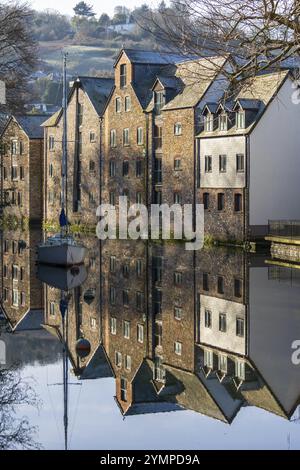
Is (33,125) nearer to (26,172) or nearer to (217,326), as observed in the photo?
(26,172)

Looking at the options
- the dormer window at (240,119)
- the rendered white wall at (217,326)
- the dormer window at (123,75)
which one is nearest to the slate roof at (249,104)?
the dormer window at (240,119)

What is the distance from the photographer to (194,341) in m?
23.6

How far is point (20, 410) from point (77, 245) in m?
26.5

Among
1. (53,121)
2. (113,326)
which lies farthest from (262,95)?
(53,121)

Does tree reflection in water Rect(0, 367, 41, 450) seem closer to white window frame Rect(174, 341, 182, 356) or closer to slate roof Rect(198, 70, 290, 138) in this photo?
white window frame Rect(174, 341, 182, 356)

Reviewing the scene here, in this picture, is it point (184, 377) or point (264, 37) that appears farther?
point (184, 377)

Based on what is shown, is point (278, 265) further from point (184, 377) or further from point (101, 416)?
point (101, 416)

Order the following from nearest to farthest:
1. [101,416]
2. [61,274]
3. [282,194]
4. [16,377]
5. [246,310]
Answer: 1. [101,416]
2. [16,377]
3. [246,310]
4. [61,274]
5. [282,194]

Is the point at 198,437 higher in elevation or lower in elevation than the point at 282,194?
lower

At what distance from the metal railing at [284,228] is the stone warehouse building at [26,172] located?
119ft

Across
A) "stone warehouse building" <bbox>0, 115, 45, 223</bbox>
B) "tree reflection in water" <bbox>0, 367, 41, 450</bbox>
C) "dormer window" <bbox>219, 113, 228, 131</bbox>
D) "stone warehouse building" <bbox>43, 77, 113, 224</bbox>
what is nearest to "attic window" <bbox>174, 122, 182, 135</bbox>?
"dormer window" <bbox>219, 113, 228, 131</bbox>

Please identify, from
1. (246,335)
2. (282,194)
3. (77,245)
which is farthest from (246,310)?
(282,194)

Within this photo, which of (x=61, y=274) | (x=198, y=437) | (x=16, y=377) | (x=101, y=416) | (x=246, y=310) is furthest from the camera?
(x=61, y=274)

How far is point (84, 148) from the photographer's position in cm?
7388
